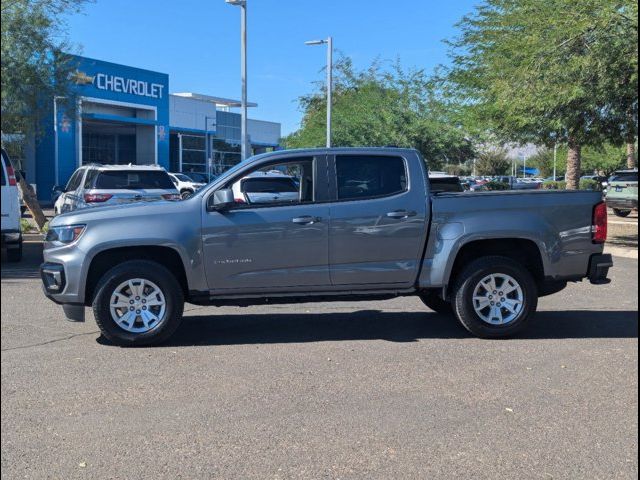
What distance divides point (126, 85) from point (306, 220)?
1480 inches

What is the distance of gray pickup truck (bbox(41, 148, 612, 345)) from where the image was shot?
654 centimetres

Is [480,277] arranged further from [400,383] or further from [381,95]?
[381,95]

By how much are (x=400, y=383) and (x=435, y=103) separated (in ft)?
78.3

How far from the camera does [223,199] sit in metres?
6.53

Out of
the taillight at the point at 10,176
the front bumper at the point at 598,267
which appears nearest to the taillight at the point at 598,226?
the front bumper at the point at 598,267

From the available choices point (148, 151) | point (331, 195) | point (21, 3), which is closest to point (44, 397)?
point (331, 195)

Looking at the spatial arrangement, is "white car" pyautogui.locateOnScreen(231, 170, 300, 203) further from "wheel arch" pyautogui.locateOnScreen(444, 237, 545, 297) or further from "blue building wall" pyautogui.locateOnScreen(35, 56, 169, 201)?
"blue building wall" pyautogui.locateOnScreen(35, 56, 169, 201)

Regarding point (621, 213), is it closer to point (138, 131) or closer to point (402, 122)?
point (402, 122)

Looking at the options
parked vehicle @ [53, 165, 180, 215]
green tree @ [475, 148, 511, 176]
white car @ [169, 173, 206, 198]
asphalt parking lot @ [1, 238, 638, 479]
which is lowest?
asphalt parking lot @ [1, 238, 638, 479]

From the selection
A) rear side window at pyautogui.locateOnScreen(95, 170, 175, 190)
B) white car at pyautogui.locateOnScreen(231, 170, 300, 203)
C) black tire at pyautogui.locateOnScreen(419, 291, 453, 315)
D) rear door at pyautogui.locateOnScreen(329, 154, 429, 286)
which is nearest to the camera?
rear door at pyautogui.locateOnScreen(329, 154, 429, 286)

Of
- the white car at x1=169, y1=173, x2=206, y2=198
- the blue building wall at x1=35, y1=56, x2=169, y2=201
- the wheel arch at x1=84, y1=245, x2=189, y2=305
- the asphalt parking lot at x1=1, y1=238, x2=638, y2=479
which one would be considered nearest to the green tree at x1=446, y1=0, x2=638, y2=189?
the asphalt parking lot at x1=1, y1=238, x2=638, y2=479

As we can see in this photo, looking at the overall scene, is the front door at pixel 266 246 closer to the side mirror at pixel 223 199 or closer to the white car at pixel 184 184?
the side mirror at pixel 223 199

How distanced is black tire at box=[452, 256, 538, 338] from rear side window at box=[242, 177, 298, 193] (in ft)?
6.34

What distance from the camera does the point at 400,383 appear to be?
18.3 ft
